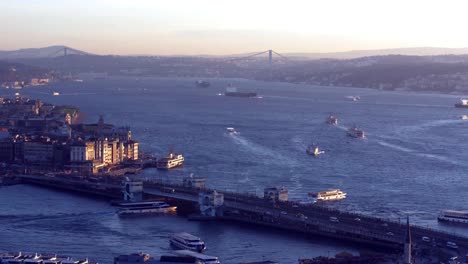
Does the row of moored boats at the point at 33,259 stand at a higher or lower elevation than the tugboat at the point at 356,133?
higher

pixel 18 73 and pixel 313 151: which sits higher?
pixel 313 151

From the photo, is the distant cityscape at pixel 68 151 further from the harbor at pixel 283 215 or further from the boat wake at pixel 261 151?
the boat wake at pixel 261 151

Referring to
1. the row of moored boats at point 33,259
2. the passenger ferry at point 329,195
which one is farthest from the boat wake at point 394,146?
the row of moored boats at point 33,259

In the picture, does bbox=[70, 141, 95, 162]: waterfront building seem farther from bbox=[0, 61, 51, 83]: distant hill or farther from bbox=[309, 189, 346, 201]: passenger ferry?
bbox=[0, 61, 51, 83]: distant hill

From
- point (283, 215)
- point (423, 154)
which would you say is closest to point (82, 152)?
point (283, 215)

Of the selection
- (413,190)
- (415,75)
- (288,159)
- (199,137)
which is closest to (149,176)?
(288,159)

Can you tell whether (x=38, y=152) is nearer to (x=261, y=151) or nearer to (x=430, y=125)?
(x=261, y=151)
